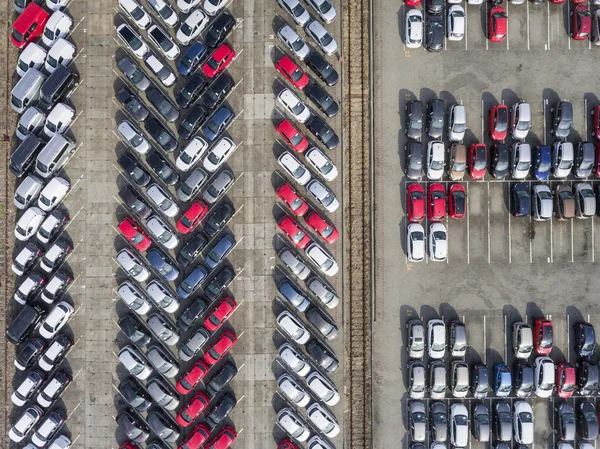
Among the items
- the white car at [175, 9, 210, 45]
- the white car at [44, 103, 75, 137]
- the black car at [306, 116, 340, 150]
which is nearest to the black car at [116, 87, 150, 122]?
the white car at [44, 103, 75, 137]

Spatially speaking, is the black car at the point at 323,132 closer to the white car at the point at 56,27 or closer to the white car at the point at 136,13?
the white car at the point at 136,13

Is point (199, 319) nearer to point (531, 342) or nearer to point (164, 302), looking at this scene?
point (164, 302)

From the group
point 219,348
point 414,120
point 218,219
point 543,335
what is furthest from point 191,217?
point 543,335

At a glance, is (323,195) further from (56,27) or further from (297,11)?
(56,27)

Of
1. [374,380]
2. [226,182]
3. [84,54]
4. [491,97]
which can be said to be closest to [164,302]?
[226,182]

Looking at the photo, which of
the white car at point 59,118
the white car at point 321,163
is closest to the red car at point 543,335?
the white car at point 321,163
